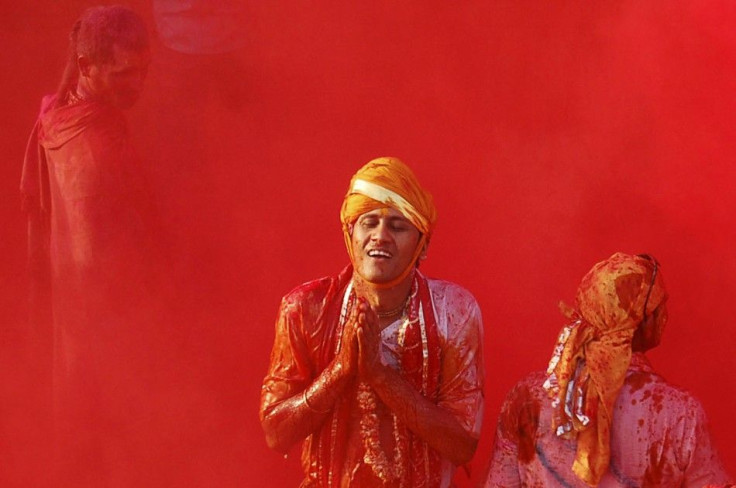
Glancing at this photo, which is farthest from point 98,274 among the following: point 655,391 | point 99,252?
point 655,391

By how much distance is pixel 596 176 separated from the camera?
5.23 metres

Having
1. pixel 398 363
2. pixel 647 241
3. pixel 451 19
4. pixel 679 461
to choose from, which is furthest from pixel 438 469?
pixel 451 19

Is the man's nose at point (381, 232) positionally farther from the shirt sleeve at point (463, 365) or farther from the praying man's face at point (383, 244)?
the shirt sleeve at point (463, 365)

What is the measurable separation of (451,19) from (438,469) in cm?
177

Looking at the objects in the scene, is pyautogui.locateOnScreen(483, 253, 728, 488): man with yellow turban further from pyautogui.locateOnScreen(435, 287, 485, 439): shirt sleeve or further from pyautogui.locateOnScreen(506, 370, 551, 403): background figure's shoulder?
pyautogui.locateOnScreen(435, 287, 485, 439): shirt sleeve

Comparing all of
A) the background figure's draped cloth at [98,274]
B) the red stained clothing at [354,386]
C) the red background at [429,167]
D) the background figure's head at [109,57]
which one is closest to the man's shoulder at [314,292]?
the red stained clothing at [354,386]

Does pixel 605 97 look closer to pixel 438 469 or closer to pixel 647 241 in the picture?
pixel 647 241

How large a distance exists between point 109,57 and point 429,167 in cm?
120

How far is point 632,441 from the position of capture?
397 cm

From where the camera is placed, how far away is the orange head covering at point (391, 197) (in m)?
4.18

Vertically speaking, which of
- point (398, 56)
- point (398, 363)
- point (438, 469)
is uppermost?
point (398, 56)

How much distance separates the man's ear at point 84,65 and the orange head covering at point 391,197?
1.56 metres

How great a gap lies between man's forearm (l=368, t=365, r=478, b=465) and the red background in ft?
3.96

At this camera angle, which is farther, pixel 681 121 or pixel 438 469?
pixel 681 121
